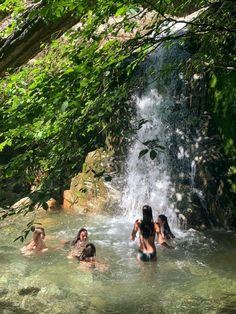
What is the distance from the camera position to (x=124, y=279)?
27.9 ft

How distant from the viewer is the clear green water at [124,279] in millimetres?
7234

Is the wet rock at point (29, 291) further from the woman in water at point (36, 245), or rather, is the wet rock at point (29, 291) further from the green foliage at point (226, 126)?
the green foliage at point (226, 126)

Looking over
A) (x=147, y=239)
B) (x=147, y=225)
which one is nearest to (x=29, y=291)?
(x=147, y=239)

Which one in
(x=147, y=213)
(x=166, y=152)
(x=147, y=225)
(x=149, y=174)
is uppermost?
(x=166, y=152)

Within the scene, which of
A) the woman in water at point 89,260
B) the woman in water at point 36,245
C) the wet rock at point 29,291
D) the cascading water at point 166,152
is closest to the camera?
the wet rock at point 29,291

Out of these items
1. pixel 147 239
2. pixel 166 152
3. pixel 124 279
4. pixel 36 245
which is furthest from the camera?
pixel 166 152

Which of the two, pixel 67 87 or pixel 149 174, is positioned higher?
pixel 149 174

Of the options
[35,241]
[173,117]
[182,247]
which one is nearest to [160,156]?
[173,117]

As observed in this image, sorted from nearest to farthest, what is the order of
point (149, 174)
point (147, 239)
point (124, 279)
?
point (124, 279) → point (147, 239) → point (149, 174)

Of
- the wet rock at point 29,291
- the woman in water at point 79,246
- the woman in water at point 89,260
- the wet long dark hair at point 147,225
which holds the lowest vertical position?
the wet rock at point 29,291

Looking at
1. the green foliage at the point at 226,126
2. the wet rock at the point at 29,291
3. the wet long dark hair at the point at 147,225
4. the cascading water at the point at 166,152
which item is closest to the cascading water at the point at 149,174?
the cascading water at the point at 166,152

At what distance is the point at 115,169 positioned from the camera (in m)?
14.7

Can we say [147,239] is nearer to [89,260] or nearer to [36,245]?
[89,260]

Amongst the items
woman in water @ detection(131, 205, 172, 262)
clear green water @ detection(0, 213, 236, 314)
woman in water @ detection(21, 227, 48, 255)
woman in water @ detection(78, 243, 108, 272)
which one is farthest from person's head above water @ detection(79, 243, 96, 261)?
woman in water @ detection(21, 227, 48, 255)
